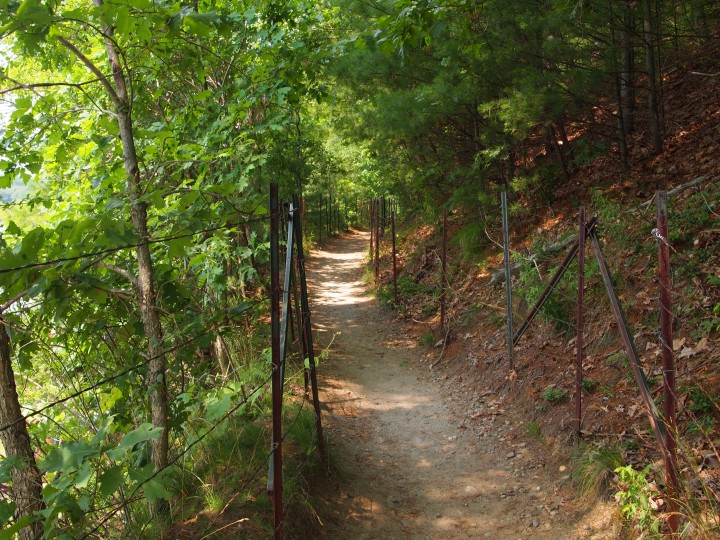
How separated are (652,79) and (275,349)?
23.4ft

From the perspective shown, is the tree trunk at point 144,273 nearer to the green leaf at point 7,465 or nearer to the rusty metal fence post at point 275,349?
the rusty metal fence post at point 275,349

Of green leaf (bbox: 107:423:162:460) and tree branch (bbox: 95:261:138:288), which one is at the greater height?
tree branch (bbox: 95:261:138:288)

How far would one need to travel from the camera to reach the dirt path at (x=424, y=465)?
177 inches

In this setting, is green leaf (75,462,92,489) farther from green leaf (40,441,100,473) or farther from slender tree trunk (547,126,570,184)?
slender tree trunk (547,126,570,184)

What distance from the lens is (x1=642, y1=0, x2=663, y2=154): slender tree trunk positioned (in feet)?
23.6

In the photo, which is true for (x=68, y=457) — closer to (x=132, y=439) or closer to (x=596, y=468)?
(x=132, y=439)

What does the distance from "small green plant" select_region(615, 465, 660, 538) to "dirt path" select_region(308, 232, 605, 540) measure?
42cm

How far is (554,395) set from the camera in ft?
18.4

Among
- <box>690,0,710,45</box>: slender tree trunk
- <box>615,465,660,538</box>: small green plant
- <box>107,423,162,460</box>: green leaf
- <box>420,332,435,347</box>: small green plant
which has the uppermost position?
<box>690,0,710,45</box>: slender tree trunk

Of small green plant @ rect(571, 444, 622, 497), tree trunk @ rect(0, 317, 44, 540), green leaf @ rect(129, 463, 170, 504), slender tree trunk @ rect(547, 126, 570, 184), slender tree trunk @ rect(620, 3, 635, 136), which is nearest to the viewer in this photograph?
green leaf @ rect(129, 463, 170, 504)

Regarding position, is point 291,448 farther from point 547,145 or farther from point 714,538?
point 547,145

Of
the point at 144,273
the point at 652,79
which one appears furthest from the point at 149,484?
the point at 652,79

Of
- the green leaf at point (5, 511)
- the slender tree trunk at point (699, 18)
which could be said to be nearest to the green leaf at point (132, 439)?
the green leaf at point (5, 511)

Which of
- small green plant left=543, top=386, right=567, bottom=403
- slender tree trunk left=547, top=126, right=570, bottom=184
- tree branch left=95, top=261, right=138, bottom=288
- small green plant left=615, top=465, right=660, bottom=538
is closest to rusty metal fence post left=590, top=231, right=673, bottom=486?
small green plant left=615, top=465, right=660, bottom=538
